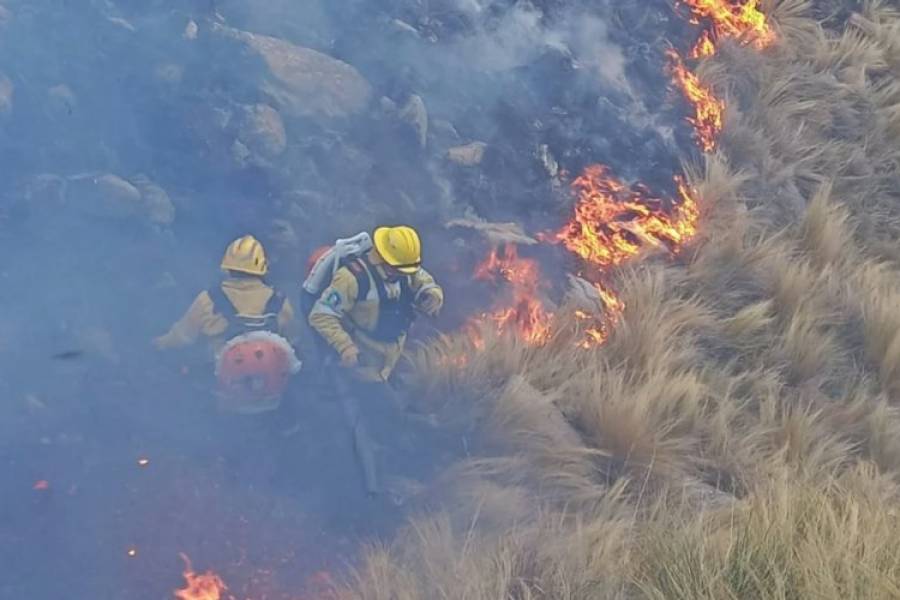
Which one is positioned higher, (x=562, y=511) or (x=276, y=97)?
(x=562, y=511)

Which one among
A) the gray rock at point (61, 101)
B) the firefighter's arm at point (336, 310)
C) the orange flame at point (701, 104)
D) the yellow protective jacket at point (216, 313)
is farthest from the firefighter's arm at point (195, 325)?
the orange flame at point (701, 104)

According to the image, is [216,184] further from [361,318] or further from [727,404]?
[727,404]

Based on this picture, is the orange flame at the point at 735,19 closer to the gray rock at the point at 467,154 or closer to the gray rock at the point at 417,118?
the gray rock at the point at 467,154

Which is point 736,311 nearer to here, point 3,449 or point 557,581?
point 557,581

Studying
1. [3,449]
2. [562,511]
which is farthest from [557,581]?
[3,449]

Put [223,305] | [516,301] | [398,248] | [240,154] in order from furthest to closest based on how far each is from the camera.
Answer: [240,154], [516,301], [223,305], [398,248]

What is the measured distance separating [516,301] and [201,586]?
116 inches

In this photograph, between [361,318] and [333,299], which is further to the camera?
[361,318]

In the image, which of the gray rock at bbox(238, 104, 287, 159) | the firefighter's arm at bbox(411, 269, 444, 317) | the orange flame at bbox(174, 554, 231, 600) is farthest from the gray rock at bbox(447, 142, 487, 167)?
the orange flame at bbox(174, 554, 231, 600)

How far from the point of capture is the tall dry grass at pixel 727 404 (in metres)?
4.19

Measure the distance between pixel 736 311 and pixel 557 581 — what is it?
3567mm

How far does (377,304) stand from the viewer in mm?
6332

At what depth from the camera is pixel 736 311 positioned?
7.42m

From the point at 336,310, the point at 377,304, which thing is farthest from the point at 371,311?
the point at 336,310
